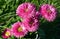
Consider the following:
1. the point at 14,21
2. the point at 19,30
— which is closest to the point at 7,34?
the point at 19,30

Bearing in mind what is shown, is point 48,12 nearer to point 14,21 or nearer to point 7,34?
point 7,34

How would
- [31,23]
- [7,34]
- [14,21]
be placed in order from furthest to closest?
1. [14,21]
2. [7,34]
3. [31,23]

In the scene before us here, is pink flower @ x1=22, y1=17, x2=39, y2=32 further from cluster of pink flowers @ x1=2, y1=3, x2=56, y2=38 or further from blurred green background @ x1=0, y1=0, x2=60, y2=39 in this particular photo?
blurred green background @ x1=0, y1=0, x2=60, y2=39

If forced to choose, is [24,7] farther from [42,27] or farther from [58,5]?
[58,5]

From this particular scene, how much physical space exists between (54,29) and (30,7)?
681mm

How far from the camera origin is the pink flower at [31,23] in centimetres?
175

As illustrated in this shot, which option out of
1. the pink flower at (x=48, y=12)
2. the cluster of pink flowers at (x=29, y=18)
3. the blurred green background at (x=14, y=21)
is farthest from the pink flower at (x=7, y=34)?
the pink flower at (x=48, y=12)

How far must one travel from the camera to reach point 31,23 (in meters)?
1.76

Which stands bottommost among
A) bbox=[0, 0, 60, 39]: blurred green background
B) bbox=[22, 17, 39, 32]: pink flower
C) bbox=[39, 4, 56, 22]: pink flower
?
bbox=[0, 0, 60, 39]: blurred green background

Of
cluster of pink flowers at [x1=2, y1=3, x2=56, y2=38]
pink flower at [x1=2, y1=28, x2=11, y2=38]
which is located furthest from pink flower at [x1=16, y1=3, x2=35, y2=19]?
pink flower at [x1=2, y1=28, x2=11, y2=38]

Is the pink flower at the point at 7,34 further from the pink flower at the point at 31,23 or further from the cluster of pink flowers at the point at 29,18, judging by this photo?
the pink flower at the point at 31,23

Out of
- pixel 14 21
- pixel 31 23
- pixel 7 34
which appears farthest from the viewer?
pixel 14 21

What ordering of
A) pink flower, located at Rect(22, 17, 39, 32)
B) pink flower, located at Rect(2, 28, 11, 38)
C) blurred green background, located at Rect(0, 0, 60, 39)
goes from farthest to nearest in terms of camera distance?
blurred green background, located at Rect(0, 0, 60, 39) < pink flower, located at Rect(2, 28, 11, 38) < pink flower, located at Rect(22, 17, 39, 32)

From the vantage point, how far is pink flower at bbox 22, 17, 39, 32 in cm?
175
